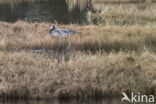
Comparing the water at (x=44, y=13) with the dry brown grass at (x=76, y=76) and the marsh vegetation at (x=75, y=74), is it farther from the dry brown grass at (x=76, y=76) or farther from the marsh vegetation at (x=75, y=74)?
the dry brown grass at (x=76, y=76)

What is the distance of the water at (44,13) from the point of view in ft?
71.7

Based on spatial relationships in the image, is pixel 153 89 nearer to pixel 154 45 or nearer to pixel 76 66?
pixel 76 66

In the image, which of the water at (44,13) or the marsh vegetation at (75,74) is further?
the water at (44,13)

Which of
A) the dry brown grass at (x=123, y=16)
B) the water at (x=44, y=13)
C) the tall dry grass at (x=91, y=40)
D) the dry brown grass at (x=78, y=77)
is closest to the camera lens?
the dry brown grass at (x=78, y=77)

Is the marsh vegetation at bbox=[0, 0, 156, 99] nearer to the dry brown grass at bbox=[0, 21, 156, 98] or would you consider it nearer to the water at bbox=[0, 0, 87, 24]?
the dry brown grass at bbox=[0, 21, 156, 98]

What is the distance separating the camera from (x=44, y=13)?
79.6ft

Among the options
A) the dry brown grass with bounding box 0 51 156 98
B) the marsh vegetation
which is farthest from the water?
the dry brown grass with bounding box 0 51 156 98

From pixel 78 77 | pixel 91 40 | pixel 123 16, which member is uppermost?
pixel 123 16

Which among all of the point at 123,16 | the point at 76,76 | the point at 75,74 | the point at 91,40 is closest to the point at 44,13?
the point at 123,16

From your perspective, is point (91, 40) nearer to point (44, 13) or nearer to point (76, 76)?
point (76, 76)

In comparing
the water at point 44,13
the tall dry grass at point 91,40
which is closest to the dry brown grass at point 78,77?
the tall dry grass at point 91,40

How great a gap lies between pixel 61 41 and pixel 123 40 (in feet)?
8.34

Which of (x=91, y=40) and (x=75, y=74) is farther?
(x=91, y=40)

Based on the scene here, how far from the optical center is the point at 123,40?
14539mm
